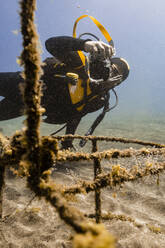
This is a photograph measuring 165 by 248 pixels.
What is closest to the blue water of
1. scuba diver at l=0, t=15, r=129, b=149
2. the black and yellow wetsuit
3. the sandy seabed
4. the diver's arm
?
scuba diver at l=0, t=15, r=129, b=149

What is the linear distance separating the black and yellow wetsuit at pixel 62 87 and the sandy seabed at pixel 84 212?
1893 millimetres

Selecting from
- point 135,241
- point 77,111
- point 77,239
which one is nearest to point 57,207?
point 77,239

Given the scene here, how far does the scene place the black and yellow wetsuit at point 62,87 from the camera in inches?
152

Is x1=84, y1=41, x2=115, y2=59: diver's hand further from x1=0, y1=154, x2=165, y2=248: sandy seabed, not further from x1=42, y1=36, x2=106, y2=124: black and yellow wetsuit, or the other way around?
x1=0, y1=154, x2=165, y2=248: sandy seabed

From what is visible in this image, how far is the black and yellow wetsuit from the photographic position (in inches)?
152

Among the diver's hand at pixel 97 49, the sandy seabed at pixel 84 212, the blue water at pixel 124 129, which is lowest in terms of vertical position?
the blue water at pixel 124 129

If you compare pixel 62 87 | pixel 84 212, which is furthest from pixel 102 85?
pixel 84 212

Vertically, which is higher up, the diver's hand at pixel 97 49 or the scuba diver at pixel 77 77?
the diver's hand at pixel 97 49

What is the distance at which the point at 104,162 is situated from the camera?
4.72 meters

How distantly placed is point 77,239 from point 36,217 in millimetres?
2162

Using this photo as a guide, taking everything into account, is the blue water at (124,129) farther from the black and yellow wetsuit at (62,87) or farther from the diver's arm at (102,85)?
the diver's arm at (102,85)

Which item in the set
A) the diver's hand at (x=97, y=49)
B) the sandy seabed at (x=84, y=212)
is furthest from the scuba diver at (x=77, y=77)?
the sandy seabed at (x=84, y=212)

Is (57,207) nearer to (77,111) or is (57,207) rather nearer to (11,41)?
(77,111)

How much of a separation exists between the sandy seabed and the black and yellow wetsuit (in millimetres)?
1893
